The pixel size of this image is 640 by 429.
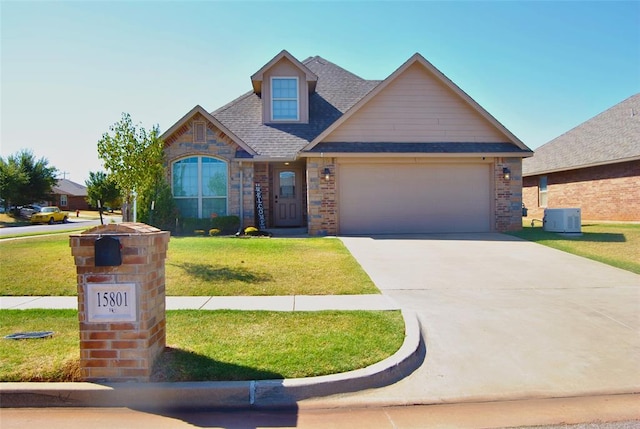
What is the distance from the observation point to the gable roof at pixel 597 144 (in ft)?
61.7

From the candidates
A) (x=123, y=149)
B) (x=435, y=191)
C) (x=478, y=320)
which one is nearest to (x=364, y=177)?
(x=435, y=191)

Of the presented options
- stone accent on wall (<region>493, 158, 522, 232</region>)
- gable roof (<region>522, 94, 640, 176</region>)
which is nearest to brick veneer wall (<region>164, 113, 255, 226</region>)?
stone accent on wall (<region>493, 158, 522, 232</region>)

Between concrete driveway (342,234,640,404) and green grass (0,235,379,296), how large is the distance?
33.3 inches

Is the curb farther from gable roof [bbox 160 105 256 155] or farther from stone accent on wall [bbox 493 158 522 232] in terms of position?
stone accent on wall [bbox 493 158 522 232]

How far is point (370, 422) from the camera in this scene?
347 cm

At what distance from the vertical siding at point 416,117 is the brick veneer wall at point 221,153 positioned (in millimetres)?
3348

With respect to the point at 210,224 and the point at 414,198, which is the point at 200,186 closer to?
the point at 210,224

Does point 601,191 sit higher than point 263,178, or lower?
lower

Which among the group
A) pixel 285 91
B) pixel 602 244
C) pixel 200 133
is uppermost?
pixel 285 91

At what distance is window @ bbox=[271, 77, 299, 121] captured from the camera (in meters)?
17.6

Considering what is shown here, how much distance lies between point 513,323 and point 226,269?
5455 millimetres

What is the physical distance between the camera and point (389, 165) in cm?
1489

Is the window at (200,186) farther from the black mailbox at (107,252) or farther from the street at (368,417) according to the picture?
the street at (368,417)

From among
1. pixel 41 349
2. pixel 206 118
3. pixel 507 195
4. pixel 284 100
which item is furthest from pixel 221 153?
pixel 41 349
